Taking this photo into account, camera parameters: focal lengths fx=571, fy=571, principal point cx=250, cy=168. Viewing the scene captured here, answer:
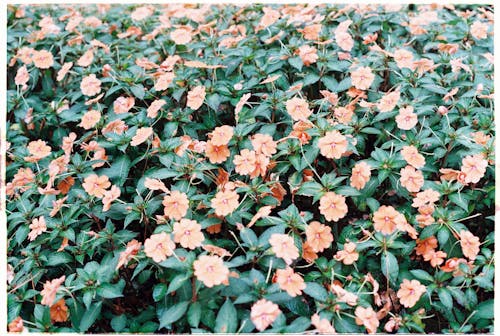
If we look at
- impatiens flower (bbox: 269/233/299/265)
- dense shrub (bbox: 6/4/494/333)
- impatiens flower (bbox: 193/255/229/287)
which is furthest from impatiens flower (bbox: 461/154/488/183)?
impatiens flower (bbox: 193/255/229/287)

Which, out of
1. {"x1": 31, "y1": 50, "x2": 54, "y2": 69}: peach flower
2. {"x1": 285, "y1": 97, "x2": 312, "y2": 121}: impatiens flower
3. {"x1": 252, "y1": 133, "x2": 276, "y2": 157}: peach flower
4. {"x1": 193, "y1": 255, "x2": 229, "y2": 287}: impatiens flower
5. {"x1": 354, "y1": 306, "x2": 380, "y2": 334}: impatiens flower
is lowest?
{"x1": 354, "y1": 306, "x2": 380, "y2": 334}: impatiens flower

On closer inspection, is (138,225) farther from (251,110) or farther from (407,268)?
(407,268)

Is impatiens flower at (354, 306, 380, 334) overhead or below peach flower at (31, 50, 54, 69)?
below

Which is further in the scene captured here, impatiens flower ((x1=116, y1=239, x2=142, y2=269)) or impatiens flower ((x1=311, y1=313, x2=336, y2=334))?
impatiens flower ((x1=116, y1=239, x2=142, y2=269))

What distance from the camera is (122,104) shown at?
2.56 meters

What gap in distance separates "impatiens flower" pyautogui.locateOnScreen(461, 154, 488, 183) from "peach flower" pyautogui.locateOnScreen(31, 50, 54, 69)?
80.9 inches

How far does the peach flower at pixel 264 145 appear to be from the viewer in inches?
84.7

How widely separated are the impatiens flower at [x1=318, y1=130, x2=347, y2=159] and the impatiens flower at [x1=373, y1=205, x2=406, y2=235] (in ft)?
0.87

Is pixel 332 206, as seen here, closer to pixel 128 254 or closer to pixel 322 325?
pixel 322 325

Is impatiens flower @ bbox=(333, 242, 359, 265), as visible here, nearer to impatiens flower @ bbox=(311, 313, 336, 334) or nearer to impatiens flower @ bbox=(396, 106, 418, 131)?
impatiens flower @ bbox=(311, 313, 336, 334)

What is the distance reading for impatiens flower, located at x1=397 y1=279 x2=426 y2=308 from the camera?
1.85 metres

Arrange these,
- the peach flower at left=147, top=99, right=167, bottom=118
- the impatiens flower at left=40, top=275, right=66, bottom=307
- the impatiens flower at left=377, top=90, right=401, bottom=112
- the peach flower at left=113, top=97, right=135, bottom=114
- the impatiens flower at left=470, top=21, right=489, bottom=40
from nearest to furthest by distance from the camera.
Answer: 1. the impatiens flower at left=40, top=275, right=66, bottom=307
2. the impatiens flower at left=377, top=90, right=401, bottom=112
3. the peach flower at left=147, top=99, right=167, bottom=118
4. the peach flower at left=113, top=97, right=135, bottom=114
5. the impatiens flower at left=470, top=21, right=489, bottom=40

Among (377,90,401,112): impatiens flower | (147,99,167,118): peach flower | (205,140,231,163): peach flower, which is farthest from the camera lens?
(147,99,167,118): peach flower

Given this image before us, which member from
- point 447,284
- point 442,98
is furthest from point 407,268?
point 442,98
